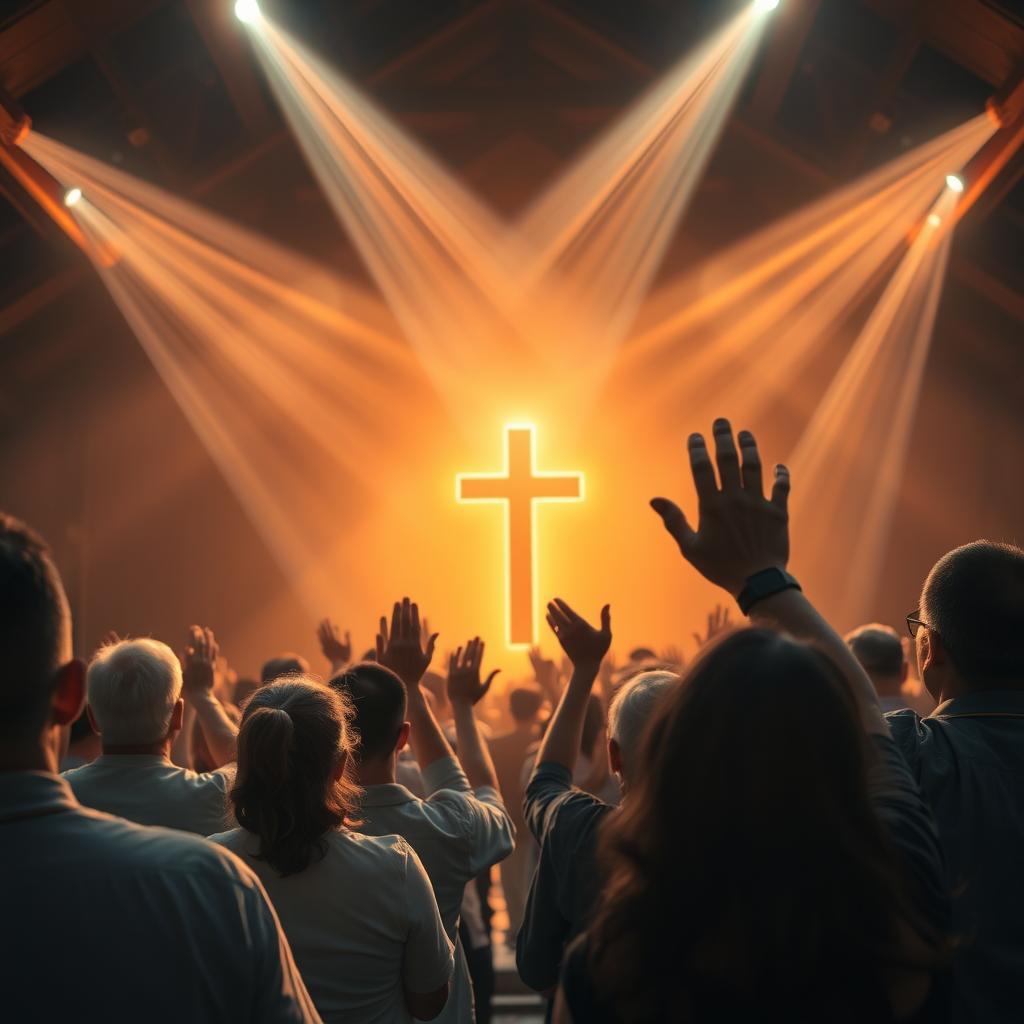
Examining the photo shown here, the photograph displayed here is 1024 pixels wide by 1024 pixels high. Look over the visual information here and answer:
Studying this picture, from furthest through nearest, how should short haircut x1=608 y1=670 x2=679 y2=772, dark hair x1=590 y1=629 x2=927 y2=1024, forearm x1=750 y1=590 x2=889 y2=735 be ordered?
short haircut x1=608 y1=670 x2=679 y2=772 → forearm x1=750 y1=590 x2=889 y2=735 → dark hair x1=590 y1=629 x2=927 y2=1024

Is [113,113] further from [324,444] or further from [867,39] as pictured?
[867,39]

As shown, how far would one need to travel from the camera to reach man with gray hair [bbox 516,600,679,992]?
6.80 ft

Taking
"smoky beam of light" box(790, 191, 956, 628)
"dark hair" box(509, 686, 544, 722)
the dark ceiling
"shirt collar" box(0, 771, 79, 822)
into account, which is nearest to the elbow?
"shirt collar" box(0, 771, 79, 822)

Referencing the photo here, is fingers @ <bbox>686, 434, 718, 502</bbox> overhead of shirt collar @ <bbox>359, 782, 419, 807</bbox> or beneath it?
overhead

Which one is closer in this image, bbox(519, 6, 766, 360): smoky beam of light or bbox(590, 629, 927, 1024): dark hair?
bbox(590, 629, 927, 1024): dark hair

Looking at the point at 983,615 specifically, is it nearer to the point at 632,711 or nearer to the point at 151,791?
the point at 632,711

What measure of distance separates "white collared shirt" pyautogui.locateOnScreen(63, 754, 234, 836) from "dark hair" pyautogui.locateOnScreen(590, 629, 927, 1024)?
173 centimetres

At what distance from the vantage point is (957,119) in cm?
920

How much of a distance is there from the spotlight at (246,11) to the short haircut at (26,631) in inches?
336

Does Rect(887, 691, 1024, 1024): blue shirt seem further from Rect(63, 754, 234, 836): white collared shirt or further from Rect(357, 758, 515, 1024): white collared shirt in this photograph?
Rect(63, 754, 234, 836): white collared shirt

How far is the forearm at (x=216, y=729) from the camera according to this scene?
3580mm

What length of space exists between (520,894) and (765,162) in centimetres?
773

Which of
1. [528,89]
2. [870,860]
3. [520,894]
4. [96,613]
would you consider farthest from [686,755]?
[96,613]

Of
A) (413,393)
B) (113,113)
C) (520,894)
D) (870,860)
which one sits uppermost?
(113,113)
